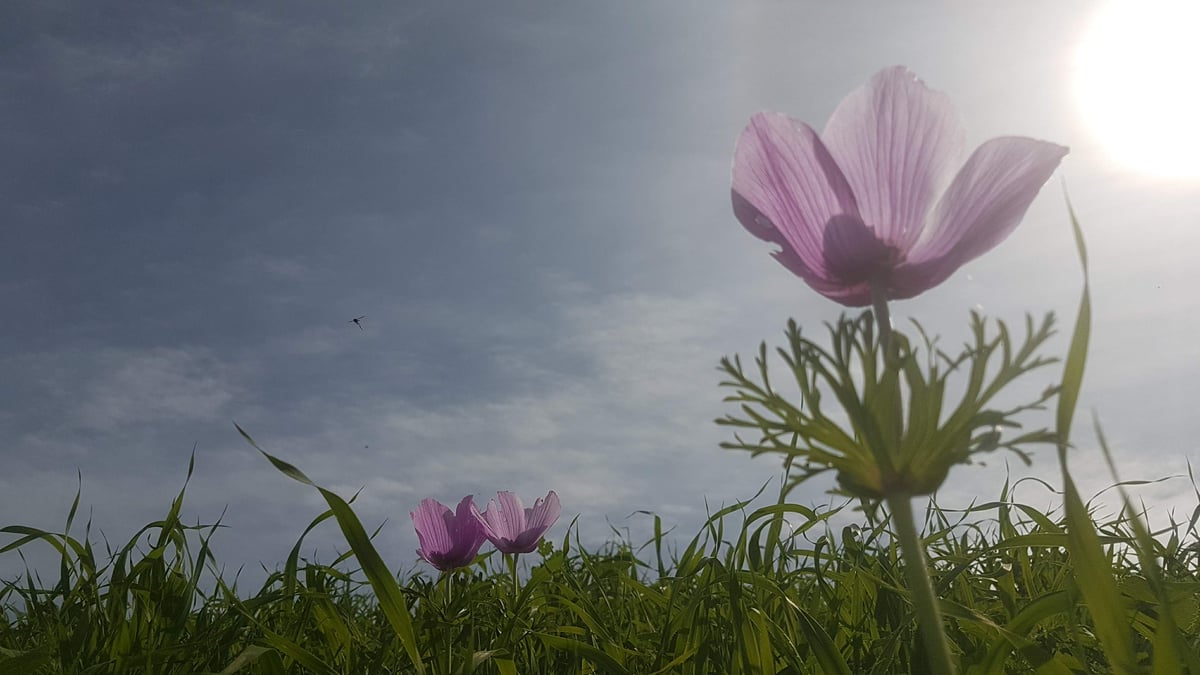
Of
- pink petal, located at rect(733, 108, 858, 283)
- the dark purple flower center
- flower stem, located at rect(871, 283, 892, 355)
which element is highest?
pink petal, located at rect(733, 108, 858, 283)

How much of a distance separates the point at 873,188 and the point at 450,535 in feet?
10.1

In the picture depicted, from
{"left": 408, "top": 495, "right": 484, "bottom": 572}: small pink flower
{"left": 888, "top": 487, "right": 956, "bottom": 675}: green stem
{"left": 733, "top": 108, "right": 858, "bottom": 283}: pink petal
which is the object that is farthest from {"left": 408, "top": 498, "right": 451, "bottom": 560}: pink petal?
{"left": 888, "top": 487, "right": 956, "bottom": 675}: green stem

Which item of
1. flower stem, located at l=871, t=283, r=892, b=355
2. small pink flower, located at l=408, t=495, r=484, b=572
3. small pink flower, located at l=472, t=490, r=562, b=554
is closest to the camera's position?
flower stem, located at l=871, t=283, r=892, b=355

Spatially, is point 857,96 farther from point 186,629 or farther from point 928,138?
point 186,629

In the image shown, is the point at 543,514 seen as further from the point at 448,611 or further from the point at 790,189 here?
the point at 790,189

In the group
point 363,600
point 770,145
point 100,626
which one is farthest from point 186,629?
point 770,145

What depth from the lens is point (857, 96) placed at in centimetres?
154

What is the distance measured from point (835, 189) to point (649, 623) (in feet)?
7.31

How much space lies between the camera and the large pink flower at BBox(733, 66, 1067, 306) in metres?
1.47

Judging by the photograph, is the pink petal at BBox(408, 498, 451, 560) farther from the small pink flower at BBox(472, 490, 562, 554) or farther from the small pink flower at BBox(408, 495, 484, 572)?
the small pink flower at BBox(472, 490, 562, 554)

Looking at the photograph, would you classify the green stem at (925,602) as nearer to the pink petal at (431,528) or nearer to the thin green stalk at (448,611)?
the thin green stalk at (448,611)

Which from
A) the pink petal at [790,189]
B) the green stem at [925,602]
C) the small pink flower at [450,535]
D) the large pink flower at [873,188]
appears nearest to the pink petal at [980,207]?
the large pink flower at [873,188]

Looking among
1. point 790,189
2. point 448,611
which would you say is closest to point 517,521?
point 448,611

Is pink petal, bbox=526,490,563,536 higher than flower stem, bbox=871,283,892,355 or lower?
higher
